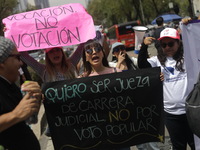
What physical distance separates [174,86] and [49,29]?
1596mm

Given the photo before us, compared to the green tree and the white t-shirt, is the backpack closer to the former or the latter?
the white t-shirt

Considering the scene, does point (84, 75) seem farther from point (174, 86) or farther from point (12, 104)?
point (12, 104)

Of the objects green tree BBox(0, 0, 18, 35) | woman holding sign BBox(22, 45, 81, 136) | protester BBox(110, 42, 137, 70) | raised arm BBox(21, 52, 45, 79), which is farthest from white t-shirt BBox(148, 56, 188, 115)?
green tree BBox(0, 0, 18, 35)

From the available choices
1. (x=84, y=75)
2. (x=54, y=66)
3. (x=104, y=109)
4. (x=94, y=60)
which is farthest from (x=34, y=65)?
(x=104, y=109)

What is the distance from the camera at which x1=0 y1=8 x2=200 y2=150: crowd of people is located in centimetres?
196

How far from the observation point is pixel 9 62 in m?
2.01

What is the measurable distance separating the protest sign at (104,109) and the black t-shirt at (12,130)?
83cm

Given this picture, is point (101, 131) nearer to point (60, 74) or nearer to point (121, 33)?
point (60, 74)

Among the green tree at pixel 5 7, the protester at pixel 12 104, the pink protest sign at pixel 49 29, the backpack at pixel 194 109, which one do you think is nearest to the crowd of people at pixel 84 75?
the protester at pixel 12 104

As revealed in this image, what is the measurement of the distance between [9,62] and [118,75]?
1.28 meters

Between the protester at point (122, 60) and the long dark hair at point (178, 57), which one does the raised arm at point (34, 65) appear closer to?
the protester at point (122, 60)

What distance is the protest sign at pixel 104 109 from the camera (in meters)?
2.98

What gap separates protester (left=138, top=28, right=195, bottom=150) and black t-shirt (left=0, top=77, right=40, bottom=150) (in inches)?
65.7

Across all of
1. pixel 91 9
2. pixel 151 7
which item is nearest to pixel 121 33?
pixel 151 7
